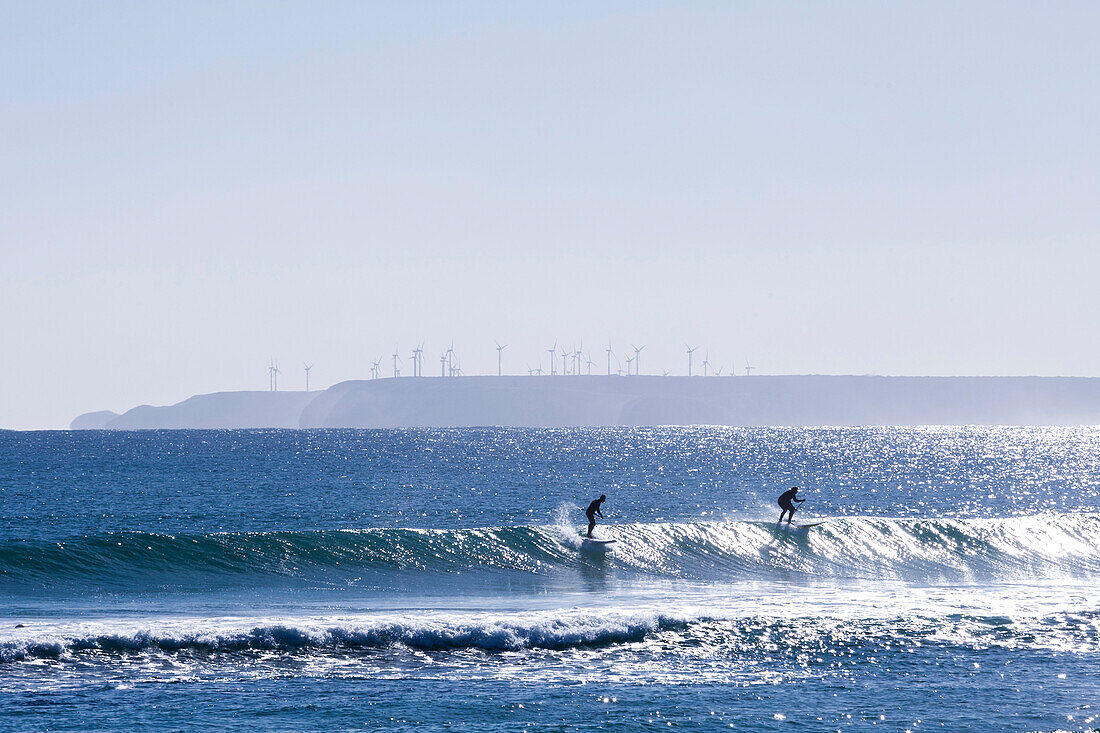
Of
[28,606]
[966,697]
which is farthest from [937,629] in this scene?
[28,606]

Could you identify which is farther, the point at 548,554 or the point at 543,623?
the point at 548,554

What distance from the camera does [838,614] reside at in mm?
22875

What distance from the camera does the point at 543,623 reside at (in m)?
20.7

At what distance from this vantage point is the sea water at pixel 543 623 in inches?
599

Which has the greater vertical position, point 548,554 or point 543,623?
point 543,623

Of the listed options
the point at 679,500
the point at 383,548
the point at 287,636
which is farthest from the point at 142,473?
the point at 287,636

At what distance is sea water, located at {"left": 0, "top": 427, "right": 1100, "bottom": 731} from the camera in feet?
49.9

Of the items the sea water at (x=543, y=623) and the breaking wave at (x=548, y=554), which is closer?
the sea water at (x=543, y=623)

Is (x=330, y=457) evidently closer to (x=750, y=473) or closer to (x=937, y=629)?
(x=750, y=473)

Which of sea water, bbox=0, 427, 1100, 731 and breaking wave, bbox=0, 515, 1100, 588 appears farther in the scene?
breaking wave, bbox=0, 515, 1100, 588

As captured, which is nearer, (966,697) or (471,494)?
(966,697)

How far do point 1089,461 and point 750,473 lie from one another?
51.8m

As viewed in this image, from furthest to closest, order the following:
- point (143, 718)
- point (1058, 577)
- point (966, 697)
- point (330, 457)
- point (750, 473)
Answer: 1. point (330, 457)
2. point (750, 473)
3. point (1058, 577)
4. point (966, 697)
5. point (143, 718)

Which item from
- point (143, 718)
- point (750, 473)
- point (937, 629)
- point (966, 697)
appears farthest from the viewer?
point (750, 473)
